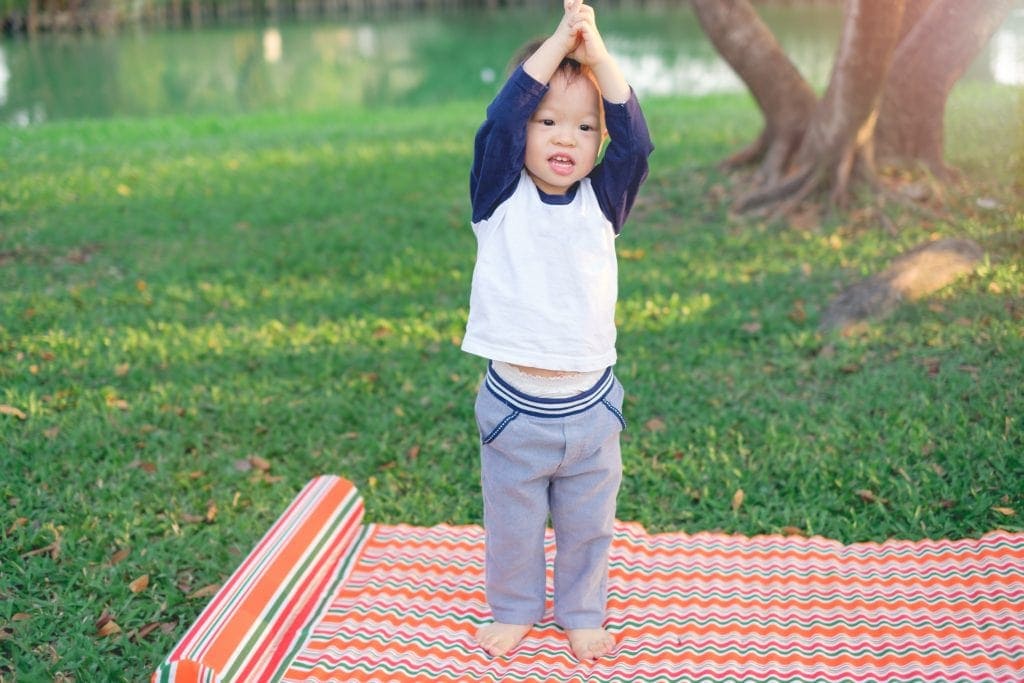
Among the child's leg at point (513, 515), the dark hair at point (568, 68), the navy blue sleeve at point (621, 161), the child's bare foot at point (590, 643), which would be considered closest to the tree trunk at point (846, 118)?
the navy blue sleeve at point (621, 161)

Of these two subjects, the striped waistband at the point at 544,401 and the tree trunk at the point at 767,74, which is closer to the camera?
the striped waistband at the point at 544,401

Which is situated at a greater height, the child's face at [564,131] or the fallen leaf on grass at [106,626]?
the child's face at [564,131]

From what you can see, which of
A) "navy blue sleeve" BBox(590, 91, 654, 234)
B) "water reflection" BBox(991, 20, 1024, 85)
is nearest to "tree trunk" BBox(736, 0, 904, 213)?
"water reflection" BBox(991, 20, 1024, 85)

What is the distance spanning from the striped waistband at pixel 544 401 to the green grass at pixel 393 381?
4.30 feet

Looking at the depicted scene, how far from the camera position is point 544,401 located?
113 inches

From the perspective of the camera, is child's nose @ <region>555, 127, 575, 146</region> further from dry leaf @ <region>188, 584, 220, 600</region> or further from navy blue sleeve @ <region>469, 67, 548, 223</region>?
dry leaf @ <region>188, 584, 220, 600</region>

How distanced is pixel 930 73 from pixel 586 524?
16.8 ft

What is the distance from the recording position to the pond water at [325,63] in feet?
60.6

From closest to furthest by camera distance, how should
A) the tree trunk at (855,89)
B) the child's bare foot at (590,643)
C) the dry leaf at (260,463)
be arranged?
the child's bare foot at (590,643)
the dry leaf at (260,463)
the tree trunk at (855,89)

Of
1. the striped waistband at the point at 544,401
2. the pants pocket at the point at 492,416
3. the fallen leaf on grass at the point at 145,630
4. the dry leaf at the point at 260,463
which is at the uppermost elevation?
the striped waistband at the point at 544,401

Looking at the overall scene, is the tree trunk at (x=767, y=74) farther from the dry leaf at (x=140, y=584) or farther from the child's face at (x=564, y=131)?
the dry leaf at (x=140, y=584)

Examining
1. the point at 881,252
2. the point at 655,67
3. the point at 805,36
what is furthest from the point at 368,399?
the point at 805,36

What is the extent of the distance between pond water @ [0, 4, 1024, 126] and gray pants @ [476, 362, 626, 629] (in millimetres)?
14915

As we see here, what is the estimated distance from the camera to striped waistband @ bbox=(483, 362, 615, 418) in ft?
9.43
